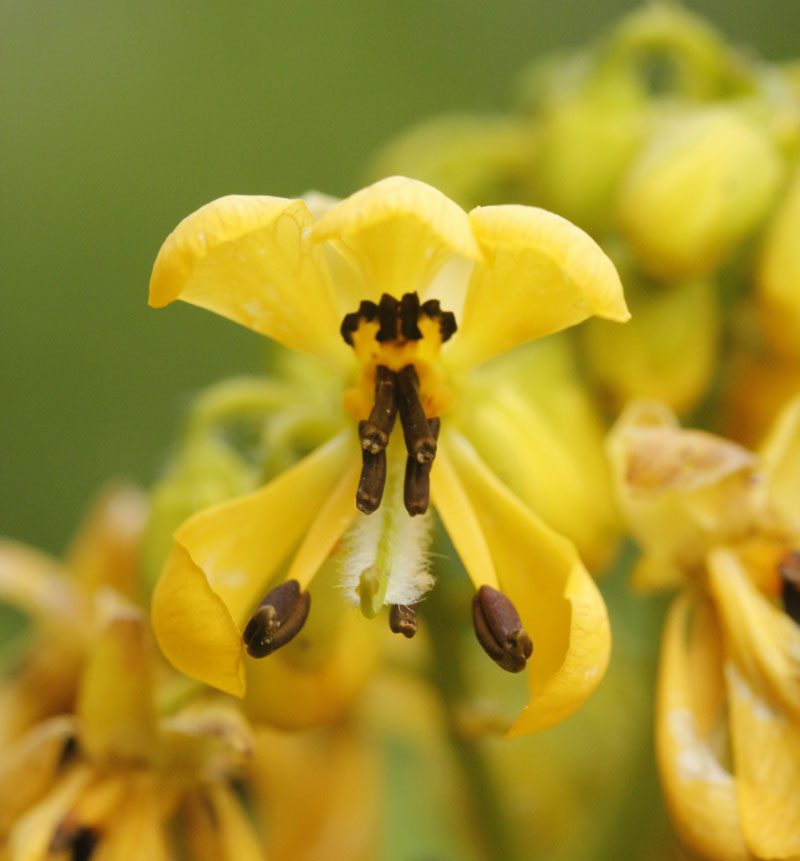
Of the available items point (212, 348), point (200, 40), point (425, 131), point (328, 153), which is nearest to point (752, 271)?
point (425, 131)

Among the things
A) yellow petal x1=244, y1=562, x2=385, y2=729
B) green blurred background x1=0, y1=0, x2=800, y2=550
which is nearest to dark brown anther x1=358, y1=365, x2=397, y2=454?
yellow petal x1=244, y1=562, x2=385, y2=729

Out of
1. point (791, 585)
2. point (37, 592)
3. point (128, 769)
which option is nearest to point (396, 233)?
point (791, 585)

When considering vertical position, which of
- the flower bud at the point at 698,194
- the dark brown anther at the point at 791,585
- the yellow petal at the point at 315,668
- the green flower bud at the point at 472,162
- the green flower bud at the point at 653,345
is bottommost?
the yellow petal at the point at 315,668

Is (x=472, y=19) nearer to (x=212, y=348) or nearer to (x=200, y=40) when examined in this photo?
(x=200, y=40)

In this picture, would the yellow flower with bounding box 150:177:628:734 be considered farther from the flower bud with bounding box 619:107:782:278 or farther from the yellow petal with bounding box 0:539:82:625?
the yellow petal with bounding box 0:539:82:625

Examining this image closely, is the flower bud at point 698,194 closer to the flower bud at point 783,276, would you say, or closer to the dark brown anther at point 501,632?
the flower bud at point 783,276

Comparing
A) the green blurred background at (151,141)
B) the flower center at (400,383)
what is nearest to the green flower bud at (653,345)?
the flower center at (400,383)
